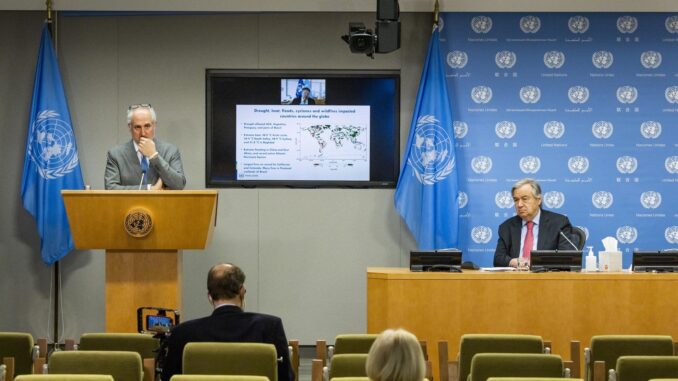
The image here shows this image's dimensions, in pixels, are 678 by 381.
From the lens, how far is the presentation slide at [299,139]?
11.3 metres

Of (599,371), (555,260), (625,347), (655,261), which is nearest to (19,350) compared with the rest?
(599,371)

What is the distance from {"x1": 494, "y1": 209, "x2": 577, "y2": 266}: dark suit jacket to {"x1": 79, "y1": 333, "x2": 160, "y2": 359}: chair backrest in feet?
13.0

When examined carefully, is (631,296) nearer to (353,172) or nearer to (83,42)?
(353,172)

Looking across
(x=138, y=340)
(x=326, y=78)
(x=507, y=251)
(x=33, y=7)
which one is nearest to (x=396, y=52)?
(x=326, y=78)

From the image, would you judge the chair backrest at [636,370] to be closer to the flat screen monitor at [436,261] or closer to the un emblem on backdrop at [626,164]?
the flat screen monitor at [436,261]

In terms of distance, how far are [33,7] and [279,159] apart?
2.92 meters

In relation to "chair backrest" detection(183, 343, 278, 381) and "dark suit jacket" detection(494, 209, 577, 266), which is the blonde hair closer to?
"chair backrest" detection(183, 343, 278, 381)

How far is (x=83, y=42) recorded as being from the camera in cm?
1141

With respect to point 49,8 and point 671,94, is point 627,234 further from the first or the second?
point 49,8

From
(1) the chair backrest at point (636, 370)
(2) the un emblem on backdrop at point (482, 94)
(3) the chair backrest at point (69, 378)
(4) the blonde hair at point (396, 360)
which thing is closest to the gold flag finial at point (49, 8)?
(2) the un emblem on backdrop at point (482, 94)

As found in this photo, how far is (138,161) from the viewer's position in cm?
924

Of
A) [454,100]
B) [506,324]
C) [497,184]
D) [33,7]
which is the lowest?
[506,324]

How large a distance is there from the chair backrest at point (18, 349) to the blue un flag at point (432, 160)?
5.41 m

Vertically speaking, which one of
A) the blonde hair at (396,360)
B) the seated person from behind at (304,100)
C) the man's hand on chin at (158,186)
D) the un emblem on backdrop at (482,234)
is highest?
the seated person from behind at (304,100)
